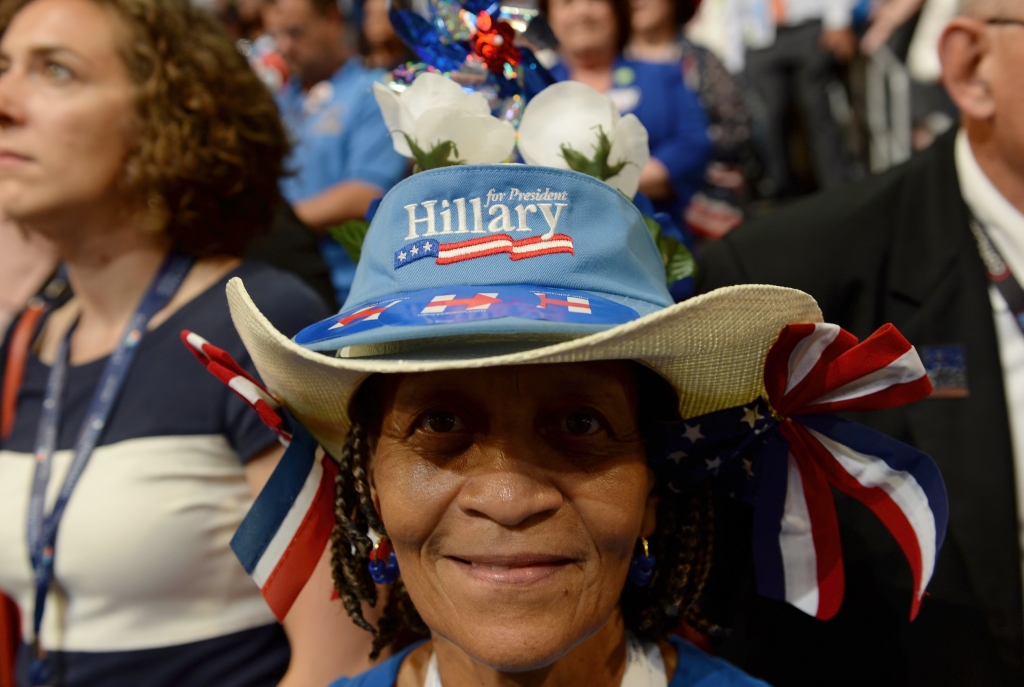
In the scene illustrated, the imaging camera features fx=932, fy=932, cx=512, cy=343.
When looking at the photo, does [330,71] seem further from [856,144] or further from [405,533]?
[856,144]

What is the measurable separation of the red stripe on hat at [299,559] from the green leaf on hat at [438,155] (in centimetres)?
51

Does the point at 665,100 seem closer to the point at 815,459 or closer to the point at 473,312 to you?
the point at 815,459

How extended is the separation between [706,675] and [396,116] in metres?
1.00

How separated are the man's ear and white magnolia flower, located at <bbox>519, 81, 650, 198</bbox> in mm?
902

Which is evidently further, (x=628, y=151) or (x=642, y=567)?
(x=628, y=151)

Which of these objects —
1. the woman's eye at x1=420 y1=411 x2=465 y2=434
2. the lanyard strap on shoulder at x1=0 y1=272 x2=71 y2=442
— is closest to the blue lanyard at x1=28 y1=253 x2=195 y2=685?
the lanyard strap on shoulder at x1=0 y1=272 x2=71 y2=442

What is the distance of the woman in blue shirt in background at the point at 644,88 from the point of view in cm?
361

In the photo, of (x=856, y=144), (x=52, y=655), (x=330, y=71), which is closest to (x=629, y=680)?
(x=52, y=655)

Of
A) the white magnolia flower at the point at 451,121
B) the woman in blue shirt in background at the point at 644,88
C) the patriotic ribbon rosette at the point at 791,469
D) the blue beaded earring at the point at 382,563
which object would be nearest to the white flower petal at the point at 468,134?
the white magnolia flower at the point at 451,121

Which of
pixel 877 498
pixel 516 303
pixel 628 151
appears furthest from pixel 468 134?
pixel 877 498

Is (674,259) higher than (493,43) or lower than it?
lower

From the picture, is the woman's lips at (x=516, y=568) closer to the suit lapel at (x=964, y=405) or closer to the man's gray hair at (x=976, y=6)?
the suit lapel at (x=964, y=405)

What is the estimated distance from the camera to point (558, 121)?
1.47 metres

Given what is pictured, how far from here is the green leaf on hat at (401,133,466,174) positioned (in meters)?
1.38
